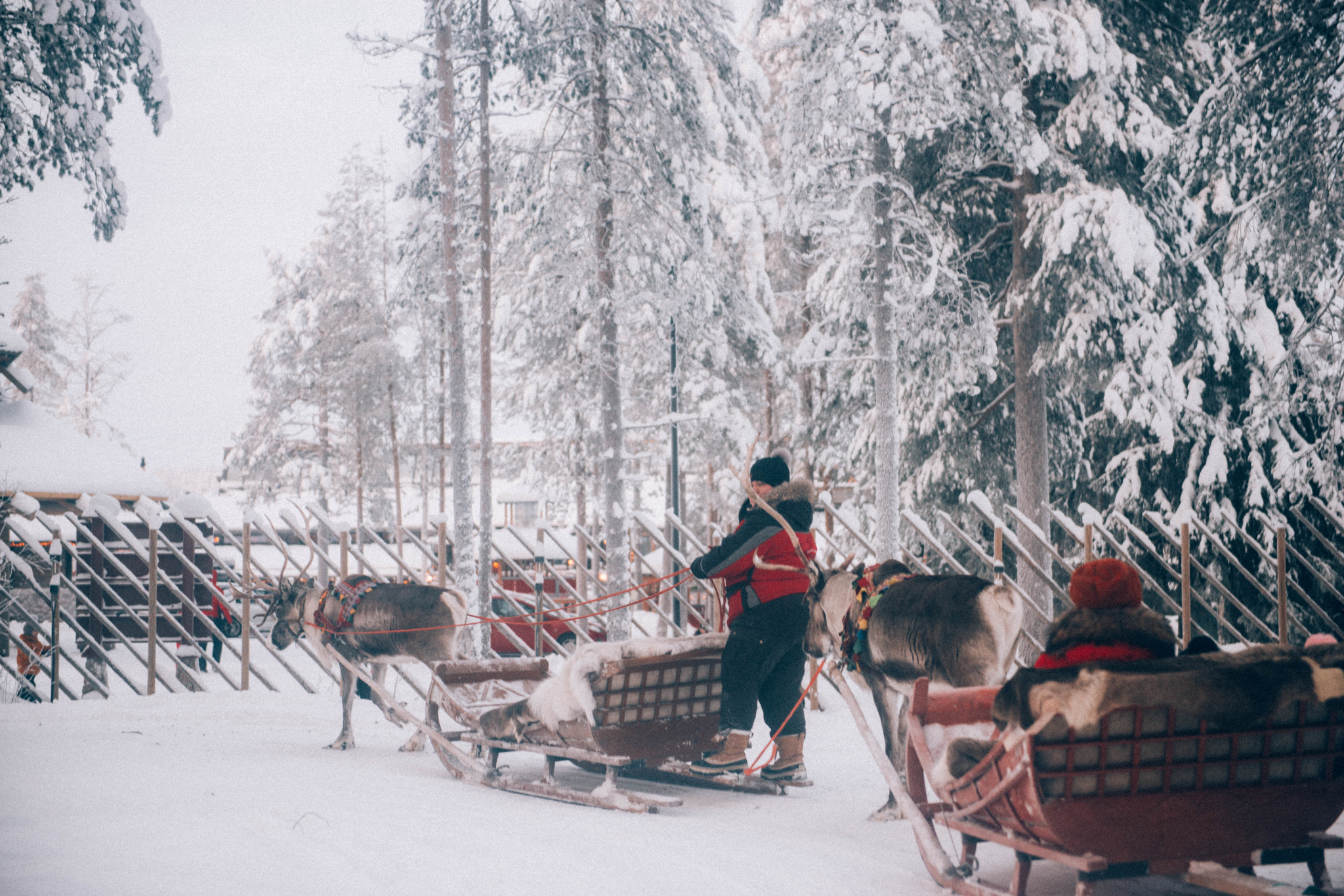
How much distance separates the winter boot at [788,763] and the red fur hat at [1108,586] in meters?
2.97

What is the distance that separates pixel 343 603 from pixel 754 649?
11.7ft

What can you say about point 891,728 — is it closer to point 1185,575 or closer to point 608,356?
point 1185,575

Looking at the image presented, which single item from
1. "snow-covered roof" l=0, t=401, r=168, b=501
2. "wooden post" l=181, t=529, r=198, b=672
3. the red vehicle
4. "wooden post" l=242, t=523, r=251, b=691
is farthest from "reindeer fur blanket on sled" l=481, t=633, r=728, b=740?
the red vehicle

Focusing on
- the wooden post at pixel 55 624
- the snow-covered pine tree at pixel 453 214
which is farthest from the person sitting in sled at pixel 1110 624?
the wooden post at pixel 55 624

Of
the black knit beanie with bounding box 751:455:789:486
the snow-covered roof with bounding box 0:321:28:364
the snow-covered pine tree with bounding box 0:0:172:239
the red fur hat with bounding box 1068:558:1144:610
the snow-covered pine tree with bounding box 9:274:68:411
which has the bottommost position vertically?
the red fur hat with bounding box 1068:558:1144:610

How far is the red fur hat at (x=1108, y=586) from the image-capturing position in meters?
3.83

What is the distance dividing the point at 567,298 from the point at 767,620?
6350mm

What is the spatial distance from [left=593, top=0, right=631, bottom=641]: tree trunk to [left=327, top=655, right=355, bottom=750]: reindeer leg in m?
3.40

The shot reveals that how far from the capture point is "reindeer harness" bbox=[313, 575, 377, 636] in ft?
26.4

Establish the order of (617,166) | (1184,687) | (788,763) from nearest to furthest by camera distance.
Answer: (1184,687) < (788,763) < (617,166)

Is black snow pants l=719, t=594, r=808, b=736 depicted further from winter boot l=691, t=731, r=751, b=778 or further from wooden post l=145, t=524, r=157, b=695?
wooden post l=145, t=524, r=157, b=695

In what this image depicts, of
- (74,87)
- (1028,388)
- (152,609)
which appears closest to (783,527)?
(74,87)

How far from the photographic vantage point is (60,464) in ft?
49.1

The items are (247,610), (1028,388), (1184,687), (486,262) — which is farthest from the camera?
(1028,388)
